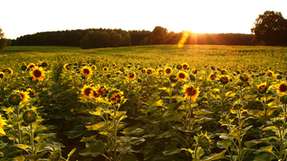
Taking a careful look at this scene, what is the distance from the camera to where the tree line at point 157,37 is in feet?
224

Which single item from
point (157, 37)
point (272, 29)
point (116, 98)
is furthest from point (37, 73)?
point (157, 37)

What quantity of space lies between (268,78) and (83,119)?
4.45m

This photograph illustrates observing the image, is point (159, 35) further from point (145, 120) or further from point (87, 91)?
point (87, 91)

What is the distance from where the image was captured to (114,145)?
601 centimetres

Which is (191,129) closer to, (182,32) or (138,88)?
(138,88)

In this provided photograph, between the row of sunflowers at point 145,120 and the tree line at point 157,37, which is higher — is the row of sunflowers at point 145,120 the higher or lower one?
the higher one

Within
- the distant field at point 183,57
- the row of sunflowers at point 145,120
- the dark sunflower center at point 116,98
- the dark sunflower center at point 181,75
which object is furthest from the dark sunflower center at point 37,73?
the distant field at point 183,57

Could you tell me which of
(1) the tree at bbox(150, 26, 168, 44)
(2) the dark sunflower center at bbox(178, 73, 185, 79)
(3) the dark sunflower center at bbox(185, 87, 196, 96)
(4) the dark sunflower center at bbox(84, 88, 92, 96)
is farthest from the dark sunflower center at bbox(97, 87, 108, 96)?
(1) the tree at bbox(150, 26, 168, 44)

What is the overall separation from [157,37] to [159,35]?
54 cm

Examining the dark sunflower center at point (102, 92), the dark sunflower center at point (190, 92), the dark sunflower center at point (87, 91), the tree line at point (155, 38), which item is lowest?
the tree line at point (155, 38)

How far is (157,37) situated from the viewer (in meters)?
77.8

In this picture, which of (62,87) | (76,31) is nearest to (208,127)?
(62,87)

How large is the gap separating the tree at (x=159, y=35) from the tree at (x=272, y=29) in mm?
15042

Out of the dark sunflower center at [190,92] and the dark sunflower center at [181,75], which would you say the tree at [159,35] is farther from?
the dark sunflower center at [190,92]
